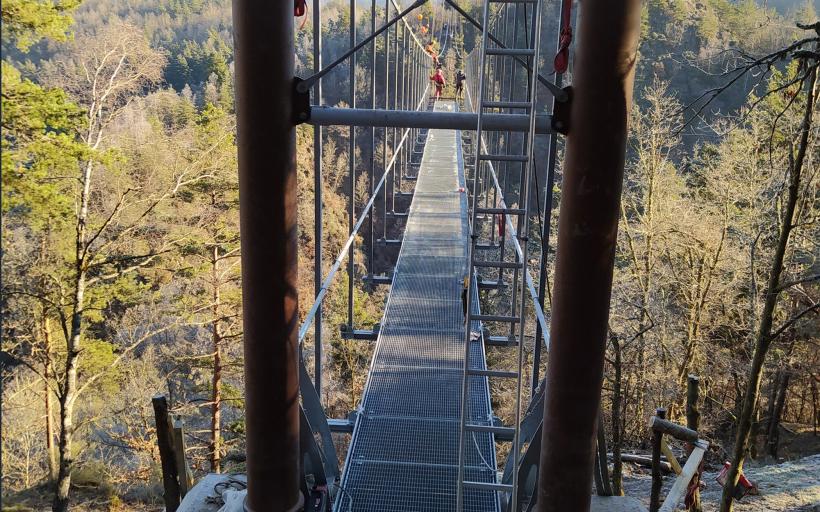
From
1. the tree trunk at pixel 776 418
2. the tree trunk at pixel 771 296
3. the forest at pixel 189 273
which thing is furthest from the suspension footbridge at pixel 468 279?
the tree trunk at pixel 776 418

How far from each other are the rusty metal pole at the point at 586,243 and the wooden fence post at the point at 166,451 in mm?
2586

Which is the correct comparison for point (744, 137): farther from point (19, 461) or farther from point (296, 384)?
point (19, 461)

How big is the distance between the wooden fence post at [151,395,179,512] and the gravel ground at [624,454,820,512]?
22.9ft

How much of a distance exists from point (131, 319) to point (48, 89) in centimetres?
982

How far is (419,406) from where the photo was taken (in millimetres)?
4922

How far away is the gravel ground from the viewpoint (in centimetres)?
831

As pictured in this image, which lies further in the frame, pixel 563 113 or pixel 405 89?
pixel 405 89

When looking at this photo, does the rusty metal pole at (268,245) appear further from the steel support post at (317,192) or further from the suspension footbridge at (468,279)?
the steel support post at (317,192)

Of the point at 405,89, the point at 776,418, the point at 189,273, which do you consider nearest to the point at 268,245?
the point at 189,273

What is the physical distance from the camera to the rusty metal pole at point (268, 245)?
278cm

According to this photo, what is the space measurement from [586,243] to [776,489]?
8281 mm

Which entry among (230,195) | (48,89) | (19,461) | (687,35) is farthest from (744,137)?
(687,35)

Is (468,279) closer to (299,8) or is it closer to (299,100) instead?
(299,100)

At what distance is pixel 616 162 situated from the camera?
2711mm
